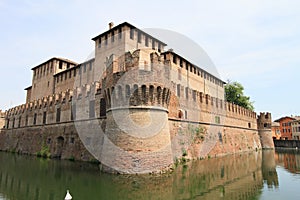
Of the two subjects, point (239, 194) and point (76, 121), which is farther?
point (76, 121)

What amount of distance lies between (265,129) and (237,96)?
11.1 metres

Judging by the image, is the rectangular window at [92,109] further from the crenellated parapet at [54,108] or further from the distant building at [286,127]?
the distant building at [286,127]

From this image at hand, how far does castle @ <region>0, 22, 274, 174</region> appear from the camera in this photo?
14141 millimetres

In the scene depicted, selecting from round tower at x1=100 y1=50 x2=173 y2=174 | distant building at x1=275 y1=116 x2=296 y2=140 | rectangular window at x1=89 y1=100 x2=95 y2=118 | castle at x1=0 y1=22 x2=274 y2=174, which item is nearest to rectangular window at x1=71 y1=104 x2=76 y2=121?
castle at x1=0 y1=22 x2=274 y2=174

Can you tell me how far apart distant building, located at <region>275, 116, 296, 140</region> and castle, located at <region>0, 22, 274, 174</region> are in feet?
84.7

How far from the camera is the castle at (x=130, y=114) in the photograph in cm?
1414

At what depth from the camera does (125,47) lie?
26.2m

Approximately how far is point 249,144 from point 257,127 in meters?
8.11

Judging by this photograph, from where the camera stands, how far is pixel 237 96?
52.0 metres

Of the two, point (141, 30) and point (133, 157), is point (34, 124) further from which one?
point (133, 157)

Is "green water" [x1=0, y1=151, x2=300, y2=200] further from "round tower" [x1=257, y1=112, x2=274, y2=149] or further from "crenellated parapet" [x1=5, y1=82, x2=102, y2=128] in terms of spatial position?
"round tower" [x1=257, y1=112, x2=274, y2=149]

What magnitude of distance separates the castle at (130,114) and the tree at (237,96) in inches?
225

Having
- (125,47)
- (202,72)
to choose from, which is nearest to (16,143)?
(125,47)

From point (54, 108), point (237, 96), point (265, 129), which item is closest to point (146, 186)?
point (54, 108)
